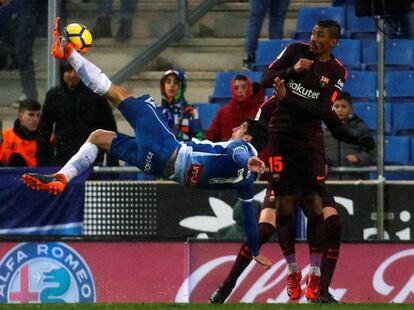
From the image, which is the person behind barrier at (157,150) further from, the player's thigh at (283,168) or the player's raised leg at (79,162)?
the player's thigh at (283,168)

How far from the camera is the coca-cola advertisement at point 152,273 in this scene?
14953mm

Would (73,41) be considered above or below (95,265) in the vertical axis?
above

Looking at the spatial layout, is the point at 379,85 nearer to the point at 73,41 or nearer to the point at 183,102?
the point at 183,102

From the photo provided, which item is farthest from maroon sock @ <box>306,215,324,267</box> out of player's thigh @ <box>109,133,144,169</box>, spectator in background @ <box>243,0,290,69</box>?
spectator in background @ <box>243,0,290,69</box>

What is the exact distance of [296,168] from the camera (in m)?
13.8

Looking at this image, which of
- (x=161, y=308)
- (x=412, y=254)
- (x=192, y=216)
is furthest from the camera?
(x=192, y=216)

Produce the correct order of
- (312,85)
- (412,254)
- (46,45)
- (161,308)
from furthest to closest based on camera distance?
(46,45) → (412,254) → (312,85) → (161,308)

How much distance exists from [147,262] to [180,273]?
0.34 metres

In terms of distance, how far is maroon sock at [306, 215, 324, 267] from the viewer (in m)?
13.7

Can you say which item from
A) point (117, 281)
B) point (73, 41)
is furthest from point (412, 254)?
point (73, 41)

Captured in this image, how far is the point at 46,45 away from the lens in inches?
671

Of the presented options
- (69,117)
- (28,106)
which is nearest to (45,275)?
(69,117)

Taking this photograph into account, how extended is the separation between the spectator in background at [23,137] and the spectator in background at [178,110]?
140 centimetres

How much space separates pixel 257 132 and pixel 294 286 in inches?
56.1
